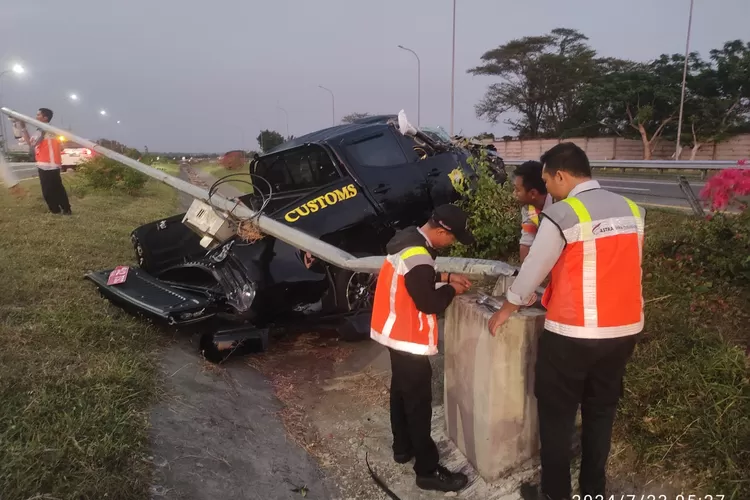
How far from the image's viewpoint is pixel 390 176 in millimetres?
5266

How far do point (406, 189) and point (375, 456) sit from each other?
2.85 metres

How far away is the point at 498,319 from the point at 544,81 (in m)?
43.9

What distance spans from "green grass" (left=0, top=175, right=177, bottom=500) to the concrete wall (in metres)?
25.2

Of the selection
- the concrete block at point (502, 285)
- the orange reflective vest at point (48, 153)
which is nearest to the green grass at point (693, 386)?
the concrete block at point (502, 285)

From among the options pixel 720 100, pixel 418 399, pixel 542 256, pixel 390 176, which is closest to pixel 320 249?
pixel 390 176

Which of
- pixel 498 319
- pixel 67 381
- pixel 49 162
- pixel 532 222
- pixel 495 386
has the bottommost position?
pixel 67 381

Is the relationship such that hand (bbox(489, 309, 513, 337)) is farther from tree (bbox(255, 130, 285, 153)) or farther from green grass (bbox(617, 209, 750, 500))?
tree (bbox(255, 130, 285, 153))

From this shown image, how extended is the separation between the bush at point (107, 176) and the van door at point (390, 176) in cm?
1154

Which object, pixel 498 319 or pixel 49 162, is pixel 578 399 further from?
pixel 49 162

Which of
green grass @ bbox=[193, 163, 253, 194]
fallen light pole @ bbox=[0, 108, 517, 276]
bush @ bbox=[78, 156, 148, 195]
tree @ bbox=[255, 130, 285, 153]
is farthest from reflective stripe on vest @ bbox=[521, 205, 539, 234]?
tree @ bbox=[255, 130, 285, 153]

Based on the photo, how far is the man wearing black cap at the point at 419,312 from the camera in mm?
2562

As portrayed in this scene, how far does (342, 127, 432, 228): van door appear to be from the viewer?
5125 millimetres

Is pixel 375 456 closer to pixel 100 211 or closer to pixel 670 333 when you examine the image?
pixel 670 333

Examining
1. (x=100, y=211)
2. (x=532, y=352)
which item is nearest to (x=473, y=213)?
(x=532, y=352)
